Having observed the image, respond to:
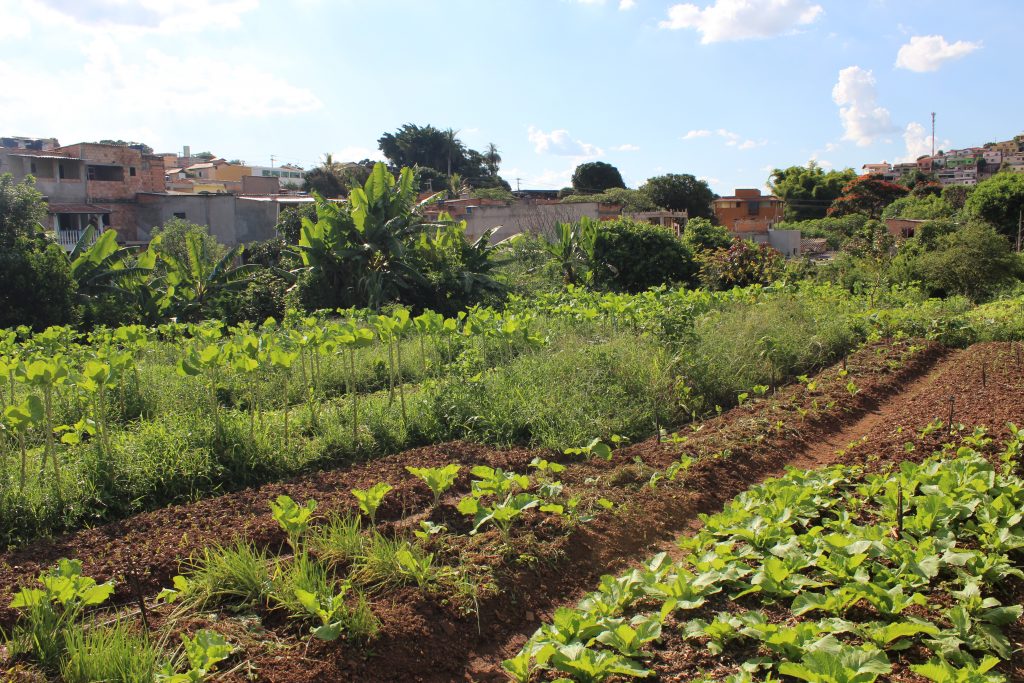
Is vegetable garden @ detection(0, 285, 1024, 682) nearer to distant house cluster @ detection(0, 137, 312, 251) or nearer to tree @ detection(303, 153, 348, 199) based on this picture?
distant house cluster @ detection(0, 137, 312, 251)

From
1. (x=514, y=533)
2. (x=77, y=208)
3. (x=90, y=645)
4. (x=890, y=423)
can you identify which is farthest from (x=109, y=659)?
(x=77, y=208)

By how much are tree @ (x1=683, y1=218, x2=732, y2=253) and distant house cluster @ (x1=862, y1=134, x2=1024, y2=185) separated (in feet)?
218

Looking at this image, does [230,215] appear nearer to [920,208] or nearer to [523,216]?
[523,216]

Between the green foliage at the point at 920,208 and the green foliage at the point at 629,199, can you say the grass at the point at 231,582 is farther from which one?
the green foliage at the point at 629,199

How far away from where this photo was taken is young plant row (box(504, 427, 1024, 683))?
2.90m

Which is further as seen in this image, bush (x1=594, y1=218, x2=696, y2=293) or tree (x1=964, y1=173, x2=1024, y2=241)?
tree (x1=964, y1=173, x2=1024, y2=241)

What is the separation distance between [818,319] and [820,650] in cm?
863

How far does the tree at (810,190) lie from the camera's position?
54406 millimetres

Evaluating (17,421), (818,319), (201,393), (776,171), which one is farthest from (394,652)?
(776,171)

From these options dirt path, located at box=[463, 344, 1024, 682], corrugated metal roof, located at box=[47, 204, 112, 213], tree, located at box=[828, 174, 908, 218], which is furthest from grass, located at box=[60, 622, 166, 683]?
tree, located at box=[828, 174, 908, 218]

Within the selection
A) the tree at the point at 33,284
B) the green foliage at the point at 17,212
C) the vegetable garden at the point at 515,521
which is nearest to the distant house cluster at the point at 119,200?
the green foliage at the point at 17,212

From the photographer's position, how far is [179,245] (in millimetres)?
21688

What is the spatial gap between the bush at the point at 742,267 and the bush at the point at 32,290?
13097mm

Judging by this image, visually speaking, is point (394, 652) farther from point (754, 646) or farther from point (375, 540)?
point (754, 646)
